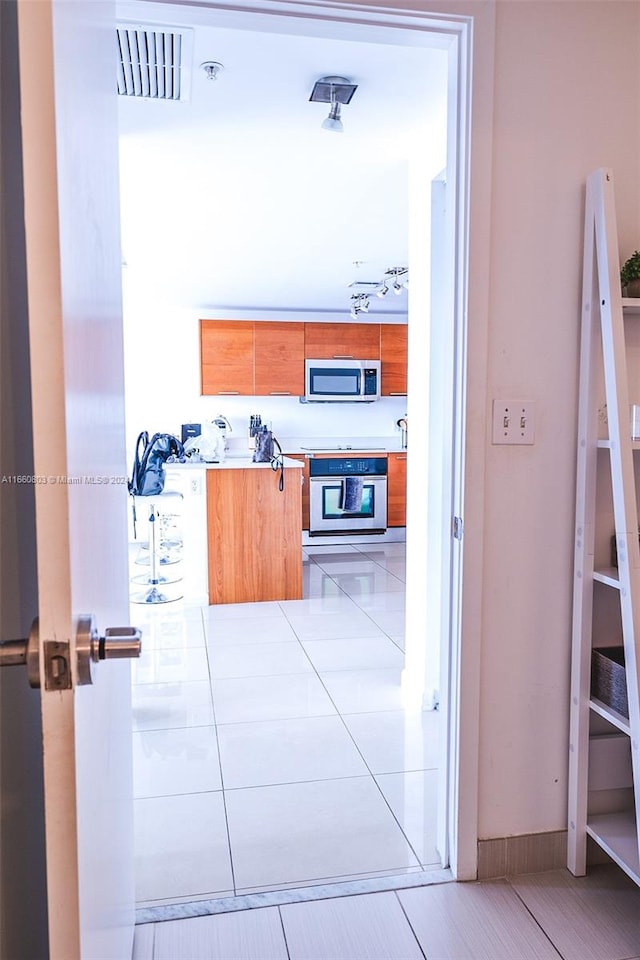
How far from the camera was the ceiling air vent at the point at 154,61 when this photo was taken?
1.87 meters

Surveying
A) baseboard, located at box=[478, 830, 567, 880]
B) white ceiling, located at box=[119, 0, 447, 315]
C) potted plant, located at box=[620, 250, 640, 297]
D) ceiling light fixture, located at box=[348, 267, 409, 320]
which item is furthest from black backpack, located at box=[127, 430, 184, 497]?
potted plant, located at box=[620, 250, 640, 297]

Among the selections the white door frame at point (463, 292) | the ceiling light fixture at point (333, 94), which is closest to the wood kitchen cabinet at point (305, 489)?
the ceiling light fixture at point (333, 94)

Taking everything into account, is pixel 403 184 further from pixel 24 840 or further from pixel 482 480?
pixel 24 840

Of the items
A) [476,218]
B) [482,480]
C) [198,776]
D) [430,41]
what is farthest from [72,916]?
[430,41]

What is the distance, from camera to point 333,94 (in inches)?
87.6

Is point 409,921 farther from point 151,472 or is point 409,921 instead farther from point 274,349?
point 274,349

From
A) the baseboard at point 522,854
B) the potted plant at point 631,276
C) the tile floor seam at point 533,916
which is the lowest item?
the tile floor seam at point 533,916

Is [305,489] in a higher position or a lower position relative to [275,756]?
higher

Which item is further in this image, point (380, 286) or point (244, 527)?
point (380, 286)

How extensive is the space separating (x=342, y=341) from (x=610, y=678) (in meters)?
5.29

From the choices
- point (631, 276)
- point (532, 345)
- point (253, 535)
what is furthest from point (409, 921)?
point (253, 535)

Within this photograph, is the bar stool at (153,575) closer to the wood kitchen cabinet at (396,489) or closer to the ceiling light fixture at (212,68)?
the wood kitchen cabinet at (396,489)

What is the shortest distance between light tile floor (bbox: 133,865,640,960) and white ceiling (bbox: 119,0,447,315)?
211 centimetres

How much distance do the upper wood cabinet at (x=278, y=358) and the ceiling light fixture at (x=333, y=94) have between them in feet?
13.5
